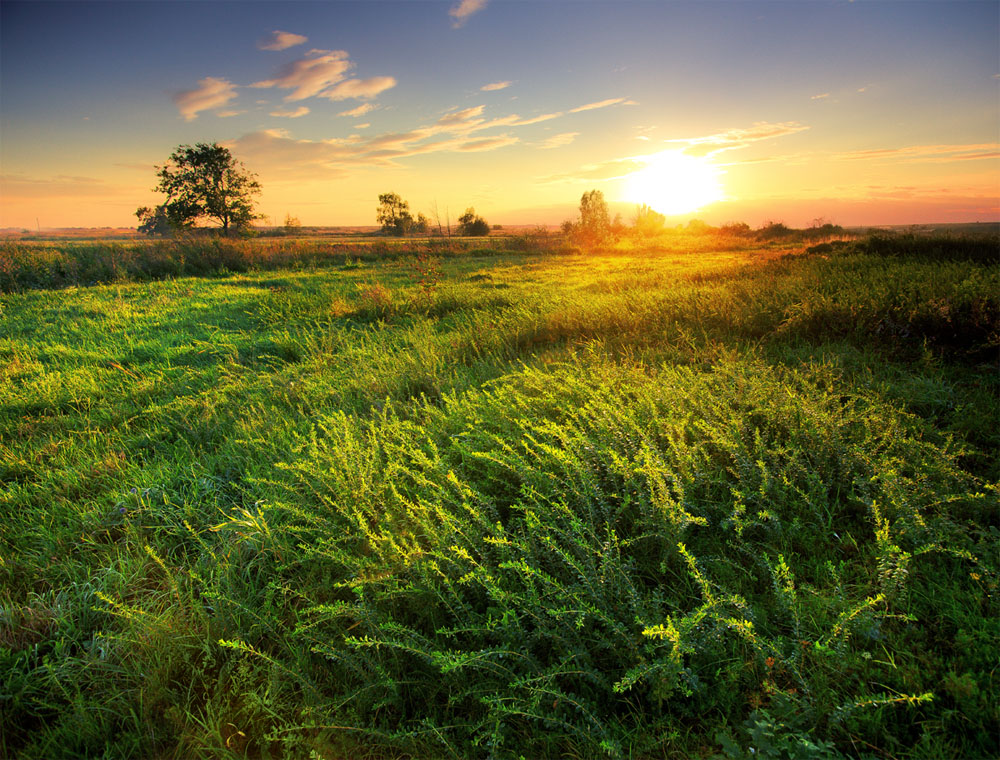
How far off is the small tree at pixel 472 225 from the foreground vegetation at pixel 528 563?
72.9m

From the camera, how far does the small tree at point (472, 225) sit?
2869 inches

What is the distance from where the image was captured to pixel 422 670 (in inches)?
76.7

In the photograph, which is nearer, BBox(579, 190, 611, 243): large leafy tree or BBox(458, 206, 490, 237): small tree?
BBox(579, 190, 611, 243): large leafy tree

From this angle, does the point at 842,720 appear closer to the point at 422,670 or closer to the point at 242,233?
the point at 422,670

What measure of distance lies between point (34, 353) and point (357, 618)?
8.15 metres

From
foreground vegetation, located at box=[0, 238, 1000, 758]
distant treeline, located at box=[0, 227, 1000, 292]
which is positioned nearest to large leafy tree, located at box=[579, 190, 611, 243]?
distant treeline, located at box=[0, 227, 1000, 292]

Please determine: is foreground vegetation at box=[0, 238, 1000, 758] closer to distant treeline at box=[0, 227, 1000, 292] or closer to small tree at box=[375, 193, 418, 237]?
distant treeline at box=[0, 227, 1000, 292]

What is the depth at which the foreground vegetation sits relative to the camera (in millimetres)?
1698

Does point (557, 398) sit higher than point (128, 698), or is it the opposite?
point (557, 398)

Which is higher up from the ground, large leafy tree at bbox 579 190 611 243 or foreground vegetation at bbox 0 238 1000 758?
large leafy tree at bbox 579 190 611 243

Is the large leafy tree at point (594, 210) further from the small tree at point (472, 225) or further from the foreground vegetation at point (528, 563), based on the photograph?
the foreground vegetation at point (528, 563)

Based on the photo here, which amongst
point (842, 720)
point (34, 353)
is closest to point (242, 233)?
point (34, 353)

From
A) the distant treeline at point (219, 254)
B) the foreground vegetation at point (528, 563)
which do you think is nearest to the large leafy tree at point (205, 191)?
the distant treeline at point (219, 254)

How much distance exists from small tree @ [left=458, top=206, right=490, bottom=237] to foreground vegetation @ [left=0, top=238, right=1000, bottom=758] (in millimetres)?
72904
